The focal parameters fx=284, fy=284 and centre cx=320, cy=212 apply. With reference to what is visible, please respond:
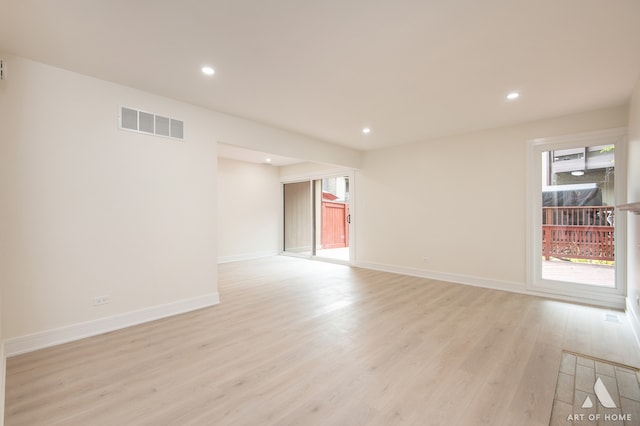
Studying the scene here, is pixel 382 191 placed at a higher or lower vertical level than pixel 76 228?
higher

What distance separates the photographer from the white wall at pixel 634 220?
287 cm

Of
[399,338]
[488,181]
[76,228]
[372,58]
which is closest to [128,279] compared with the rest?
[76,228]

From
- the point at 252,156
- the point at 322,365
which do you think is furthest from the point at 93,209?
the point at 252,156

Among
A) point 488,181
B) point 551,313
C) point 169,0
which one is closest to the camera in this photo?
point 169,0

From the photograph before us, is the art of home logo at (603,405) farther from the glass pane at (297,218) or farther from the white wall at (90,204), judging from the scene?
the glass pane at (297,218)

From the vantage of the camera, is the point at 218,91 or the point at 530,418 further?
the point at 218,91

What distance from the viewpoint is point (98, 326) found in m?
2.92

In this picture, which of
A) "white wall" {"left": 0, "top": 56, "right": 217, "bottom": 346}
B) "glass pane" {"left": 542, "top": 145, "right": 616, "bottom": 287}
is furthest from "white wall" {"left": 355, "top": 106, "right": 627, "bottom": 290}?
"white wall" {"left": 0, "top": 56, "right": 217, "bottom": 346}

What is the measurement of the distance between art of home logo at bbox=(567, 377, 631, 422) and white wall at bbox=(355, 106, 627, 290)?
8.44 ft

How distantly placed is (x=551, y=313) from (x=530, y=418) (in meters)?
2.38

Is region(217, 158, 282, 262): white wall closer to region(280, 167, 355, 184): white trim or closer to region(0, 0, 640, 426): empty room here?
region(280, 167, 355, 184): white trim

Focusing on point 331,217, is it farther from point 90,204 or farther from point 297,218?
point 90,204

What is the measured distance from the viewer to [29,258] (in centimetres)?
258

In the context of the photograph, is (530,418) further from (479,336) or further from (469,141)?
(469,141)
